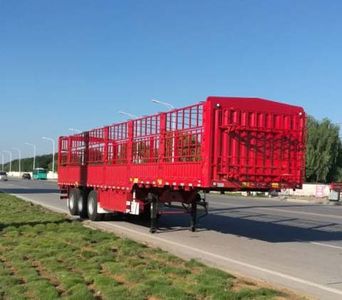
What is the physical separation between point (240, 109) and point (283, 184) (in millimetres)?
2080

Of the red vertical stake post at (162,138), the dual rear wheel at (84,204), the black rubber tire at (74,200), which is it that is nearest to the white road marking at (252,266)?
the red vertical stake post at (162,138)

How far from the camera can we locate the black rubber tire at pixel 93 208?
20109mm

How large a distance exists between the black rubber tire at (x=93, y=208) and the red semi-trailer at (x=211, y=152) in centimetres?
198

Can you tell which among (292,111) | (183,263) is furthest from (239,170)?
(183,263)

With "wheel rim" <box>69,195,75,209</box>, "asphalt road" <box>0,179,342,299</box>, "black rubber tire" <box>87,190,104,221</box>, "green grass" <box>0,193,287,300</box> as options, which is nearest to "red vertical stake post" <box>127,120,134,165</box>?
"asphalt road" <box>0,179,342,299</box>

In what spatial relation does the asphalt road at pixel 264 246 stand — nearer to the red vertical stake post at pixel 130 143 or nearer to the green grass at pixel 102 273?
the green grass at pixel 102 273

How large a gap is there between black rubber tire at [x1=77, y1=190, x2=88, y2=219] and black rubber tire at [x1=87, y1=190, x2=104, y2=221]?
0.40m

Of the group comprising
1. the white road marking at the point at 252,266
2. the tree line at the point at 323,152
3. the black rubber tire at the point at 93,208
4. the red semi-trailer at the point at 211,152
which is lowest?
the white road marking at the point at 252,266

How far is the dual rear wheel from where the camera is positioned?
20266 mm

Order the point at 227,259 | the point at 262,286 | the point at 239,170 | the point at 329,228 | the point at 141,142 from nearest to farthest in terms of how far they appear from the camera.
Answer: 1. the point at 262,286
2. the point at 227,259
3. the point at 239,170
4. the point at 141,142
5. the point at 329,228

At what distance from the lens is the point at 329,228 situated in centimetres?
2041

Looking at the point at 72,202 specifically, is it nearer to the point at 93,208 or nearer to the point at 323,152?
the point at 93,208

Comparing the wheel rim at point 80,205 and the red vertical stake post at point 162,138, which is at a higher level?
the red vertical stake post at point 162,138

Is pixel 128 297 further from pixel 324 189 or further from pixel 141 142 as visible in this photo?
pixel 324 189
